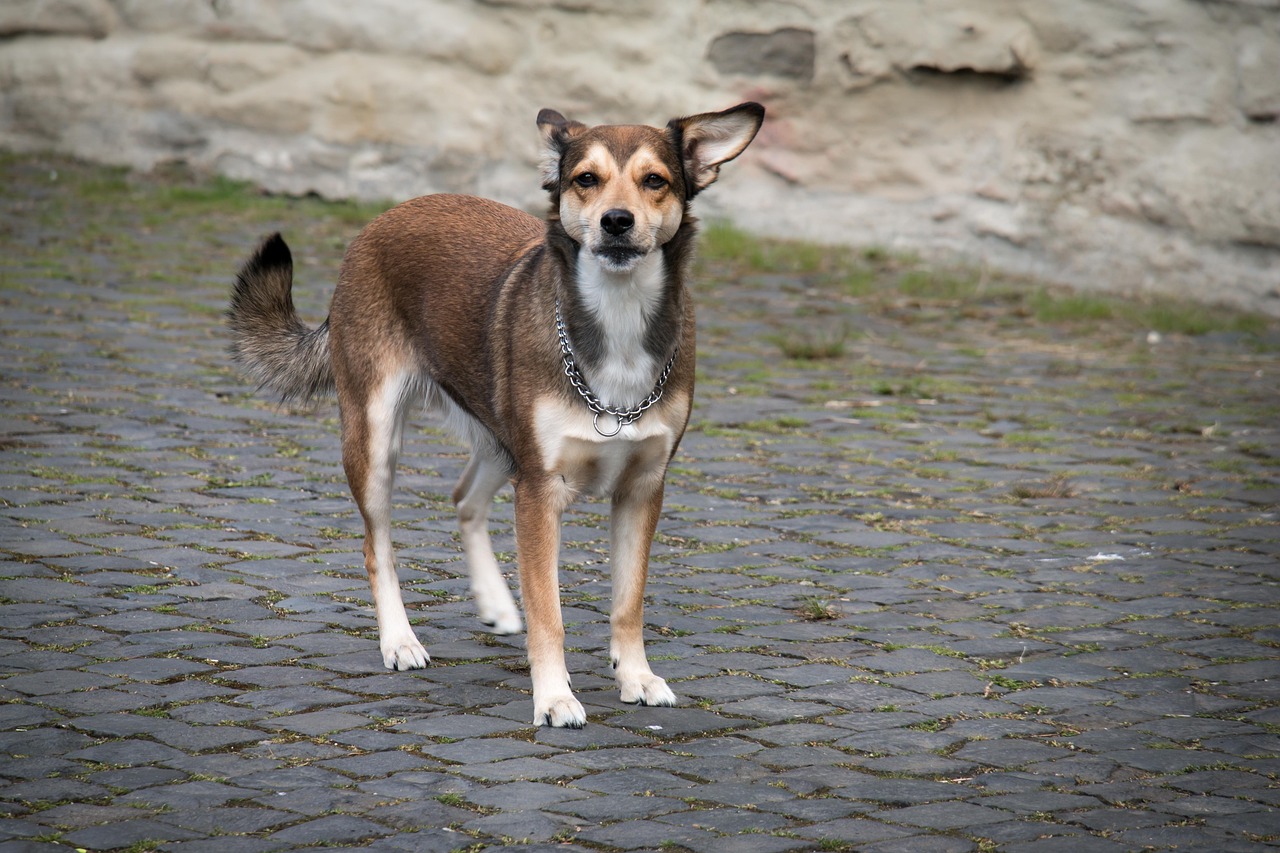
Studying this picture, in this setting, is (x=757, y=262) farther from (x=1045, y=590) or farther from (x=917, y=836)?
(x=917, y=836)

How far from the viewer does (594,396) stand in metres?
4.32

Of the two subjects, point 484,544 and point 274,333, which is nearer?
point 484,544

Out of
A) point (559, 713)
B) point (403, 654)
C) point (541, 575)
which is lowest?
point (403, 654)

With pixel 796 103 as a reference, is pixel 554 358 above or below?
above

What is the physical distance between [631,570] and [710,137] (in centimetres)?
137

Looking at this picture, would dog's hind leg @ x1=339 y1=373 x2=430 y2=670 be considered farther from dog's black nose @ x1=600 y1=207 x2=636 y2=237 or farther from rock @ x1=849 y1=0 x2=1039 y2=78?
rock @ x1=849 y1=0 x2=1039 y2=78

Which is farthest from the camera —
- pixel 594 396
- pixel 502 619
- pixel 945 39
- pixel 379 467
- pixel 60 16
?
pixel 60 16

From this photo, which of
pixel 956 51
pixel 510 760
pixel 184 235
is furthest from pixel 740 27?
pixel 510 760

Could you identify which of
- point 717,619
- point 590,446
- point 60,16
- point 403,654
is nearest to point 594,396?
point 590,446

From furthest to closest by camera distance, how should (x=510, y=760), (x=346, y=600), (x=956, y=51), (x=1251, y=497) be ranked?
1. (x=956, y=51)
2. (x=1251, y=497)
3. (x=346, y=600)
4. (x=510, y=760)

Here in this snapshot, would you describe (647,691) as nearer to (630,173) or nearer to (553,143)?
(630,173)

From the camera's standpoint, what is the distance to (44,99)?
40.3ft

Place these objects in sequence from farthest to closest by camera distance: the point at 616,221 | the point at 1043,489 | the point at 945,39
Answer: the point at 945,39, the point at 1043,489, the point at 616,221

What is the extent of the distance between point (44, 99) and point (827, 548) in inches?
363
